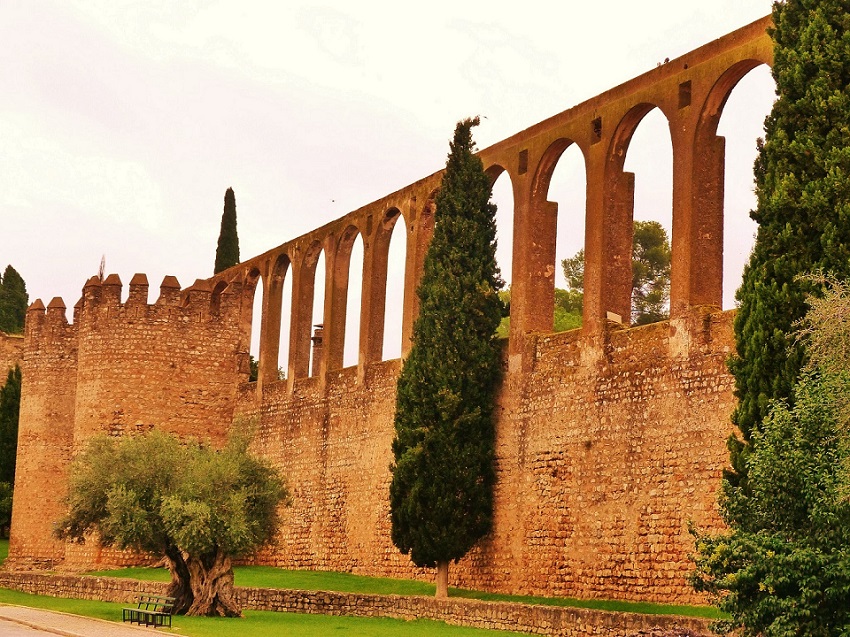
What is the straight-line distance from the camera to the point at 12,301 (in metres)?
57.6

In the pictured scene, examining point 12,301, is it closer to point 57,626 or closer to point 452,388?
point 452,388

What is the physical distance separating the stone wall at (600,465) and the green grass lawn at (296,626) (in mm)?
2202

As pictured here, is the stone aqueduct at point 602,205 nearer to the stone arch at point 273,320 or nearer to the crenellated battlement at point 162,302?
the stone arch at point 273,320

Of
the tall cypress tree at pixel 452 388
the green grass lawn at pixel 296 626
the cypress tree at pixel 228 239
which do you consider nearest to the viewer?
the green grass lawn at pixel 296 626

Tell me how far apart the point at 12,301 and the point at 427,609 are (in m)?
39.7

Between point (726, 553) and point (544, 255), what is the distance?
10.9m

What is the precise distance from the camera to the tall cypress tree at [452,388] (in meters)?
23.4

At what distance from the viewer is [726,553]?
14.2 meters

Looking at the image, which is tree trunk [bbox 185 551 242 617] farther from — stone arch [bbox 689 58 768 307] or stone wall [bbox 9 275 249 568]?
stone wall [bbox 9 275 249 568]

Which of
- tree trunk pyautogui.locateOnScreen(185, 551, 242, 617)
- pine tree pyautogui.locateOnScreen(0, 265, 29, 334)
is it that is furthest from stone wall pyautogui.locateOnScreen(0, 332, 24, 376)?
tree trunk pyautogui.locateOnScreen(185, 551, 242, 617)

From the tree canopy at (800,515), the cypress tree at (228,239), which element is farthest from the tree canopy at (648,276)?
the tree canopy at (800,515)

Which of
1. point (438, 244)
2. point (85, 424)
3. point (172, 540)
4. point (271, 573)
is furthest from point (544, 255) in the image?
point (85, 424)

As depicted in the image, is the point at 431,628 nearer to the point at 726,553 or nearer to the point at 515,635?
the point at 515,635

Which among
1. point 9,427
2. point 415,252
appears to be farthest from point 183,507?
point 9,427
